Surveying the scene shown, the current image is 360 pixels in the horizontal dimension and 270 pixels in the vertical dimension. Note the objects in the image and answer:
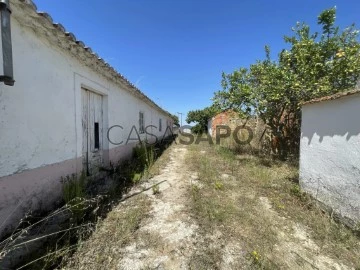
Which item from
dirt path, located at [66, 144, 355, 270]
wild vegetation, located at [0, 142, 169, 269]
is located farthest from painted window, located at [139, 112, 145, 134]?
dirt path, located at [66, 144, 355, 270]

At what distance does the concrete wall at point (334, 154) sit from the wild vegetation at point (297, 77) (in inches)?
95.2

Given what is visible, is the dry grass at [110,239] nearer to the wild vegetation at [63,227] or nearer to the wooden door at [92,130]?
the wild vegetation at [63,227]

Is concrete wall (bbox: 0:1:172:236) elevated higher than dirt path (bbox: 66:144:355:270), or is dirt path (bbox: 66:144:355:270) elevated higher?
concrete wall (bbox: 0:1:172:236)

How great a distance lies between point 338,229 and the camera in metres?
3.20

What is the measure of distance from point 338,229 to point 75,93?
5.32 meters

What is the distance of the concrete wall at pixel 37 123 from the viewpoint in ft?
9.24

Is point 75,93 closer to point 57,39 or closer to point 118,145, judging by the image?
point 57,39

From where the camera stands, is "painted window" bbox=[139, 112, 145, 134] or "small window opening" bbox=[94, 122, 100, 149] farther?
"painted window" bbox=[139, 112, 145, 134]

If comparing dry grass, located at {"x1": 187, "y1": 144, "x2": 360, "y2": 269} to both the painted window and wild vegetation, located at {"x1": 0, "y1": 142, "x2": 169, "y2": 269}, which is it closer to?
wild vegetation, located at {"x1": 0, "y1": 142, "x2": 169, "y2": 269}

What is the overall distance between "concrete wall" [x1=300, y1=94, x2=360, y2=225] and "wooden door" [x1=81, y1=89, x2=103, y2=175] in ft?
16.4

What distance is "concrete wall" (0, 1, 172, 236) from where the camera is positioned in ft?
9.24

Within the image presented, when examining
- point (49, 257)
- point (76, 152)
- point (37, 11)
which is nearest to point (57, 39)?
point (37, 11)

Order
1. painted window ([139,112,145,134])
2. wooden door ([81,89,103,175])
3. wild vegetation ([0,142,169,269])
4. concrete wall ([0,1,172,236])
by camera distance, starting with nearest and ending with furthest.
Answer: wild vegetation ([0,142,169,269])
concrete wall ([0,1,172,236])
wooden door ([81,89,103,175])
painted window ([139,112,145,134])

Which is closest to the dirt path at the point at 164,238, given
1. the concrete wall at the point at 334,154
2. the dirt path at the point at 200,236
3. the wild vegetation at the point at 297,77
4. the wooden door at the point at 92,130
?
the dirt path at the point at 200,236
